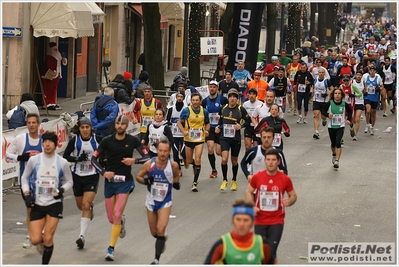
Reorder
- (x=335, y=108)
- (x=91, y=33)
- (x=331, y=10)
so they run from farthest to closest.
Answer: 1. (x=331, y=10)
2. (x=91, y=33)
3. (x=335, y=108)

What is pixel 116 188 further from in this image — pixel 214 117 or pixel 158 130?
pixel 214 117

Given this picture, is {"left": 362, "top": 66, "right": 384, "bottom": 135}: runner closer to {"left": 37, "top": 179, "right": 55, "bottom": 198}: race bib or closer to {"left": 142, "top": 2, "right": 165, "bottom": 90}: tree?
{"left": 142, "top": 2, "right": 165, "bottom": 90}: tree

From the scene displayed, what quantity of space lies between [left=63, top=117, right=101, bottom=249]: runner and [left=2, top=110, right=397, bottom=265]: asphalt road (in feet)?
1.67

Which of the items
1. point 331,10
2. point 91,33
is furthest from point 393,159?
point 331,10

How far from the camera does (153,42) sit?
1015 inches

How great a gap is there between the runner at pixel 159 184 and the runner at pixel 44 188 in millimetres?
977

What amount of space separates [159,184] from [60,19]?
14319 mm

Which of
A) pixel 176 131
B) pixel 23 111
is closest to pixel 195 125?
pixel 176 131

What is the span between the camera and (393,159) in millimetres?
21234

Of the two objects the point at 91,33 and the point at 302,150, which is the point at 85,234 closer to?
the point at 302,150

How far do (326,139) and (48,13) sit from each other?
7.60m

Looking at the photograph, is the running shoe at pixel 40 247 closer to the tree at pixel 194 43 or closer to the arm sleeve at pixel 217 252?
the arm sleeve at pixel 217 252

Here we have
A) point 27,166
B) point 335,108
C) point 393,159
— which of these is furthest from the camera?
point 393,159

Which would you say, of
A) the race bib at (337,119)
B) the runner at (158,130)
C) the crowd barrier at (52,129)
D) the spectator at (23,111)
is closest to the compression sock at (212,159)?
the runner at (158,130)
